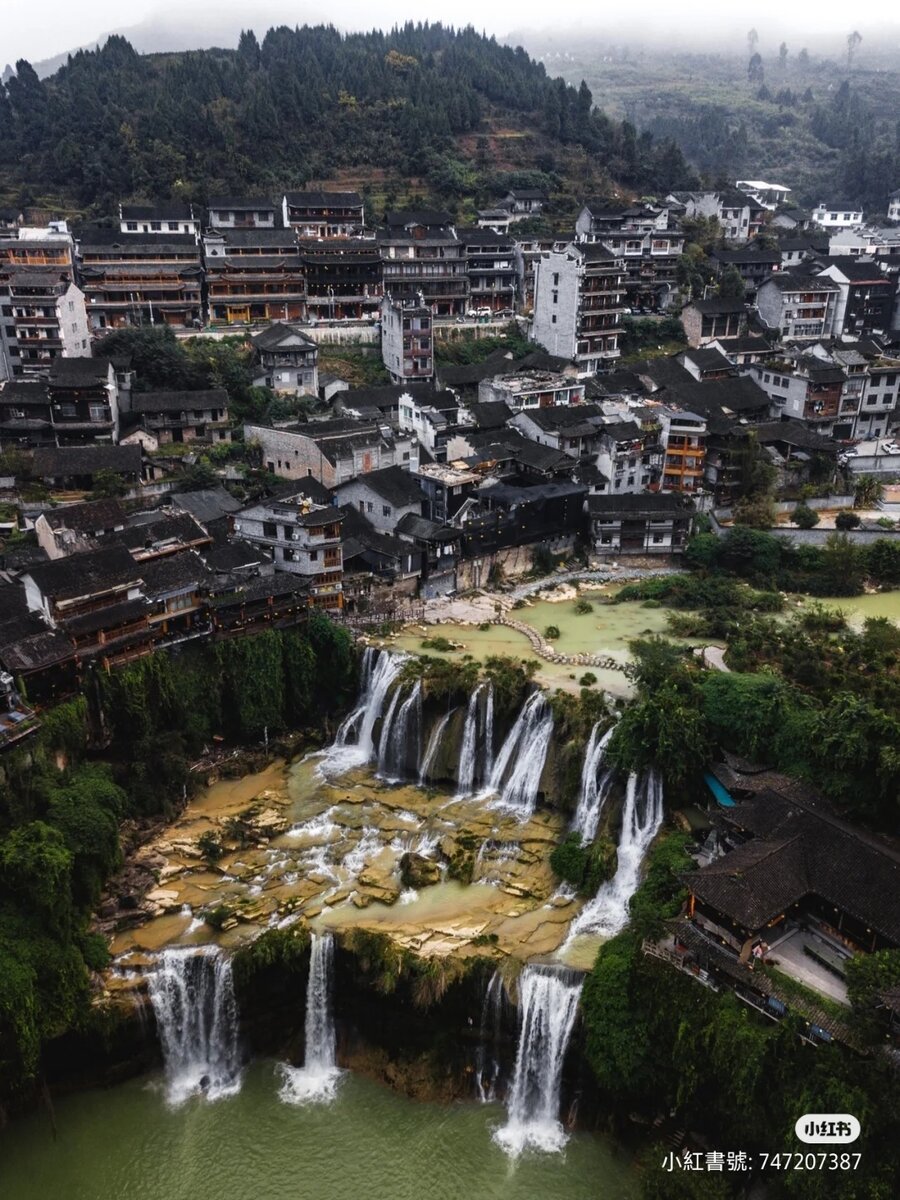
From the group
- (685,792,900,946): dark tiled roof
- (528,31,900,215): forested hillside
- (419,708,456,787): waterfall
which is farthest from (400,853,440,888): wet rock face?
(528,31,900,215): forested hillside

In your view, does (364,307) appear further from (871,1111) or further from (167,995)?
(871,1111)

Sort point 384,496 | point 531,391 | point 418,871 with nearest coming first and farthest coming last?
point 418,871 → point 384,496 → point 531,391

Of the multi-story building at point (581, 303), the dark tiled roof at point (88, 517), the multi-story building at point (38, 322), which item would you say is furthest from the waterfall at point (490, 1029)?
the multi-story building at point (581, 303)

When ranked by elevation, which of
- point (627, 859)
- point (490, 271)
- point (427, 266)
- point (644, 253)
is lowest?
point (627, 859)

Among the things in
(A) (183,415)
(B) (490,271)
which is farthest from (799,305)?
(A) (183,415)

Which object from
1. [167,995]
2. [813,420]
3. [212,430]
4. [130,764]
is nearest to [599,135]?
[813,420]

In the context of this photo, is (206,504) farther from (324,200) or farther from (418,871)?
(324,200)

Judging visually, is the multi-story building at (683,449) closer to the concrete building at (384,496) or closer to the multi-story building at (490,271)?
the concrete building at (384,496)
